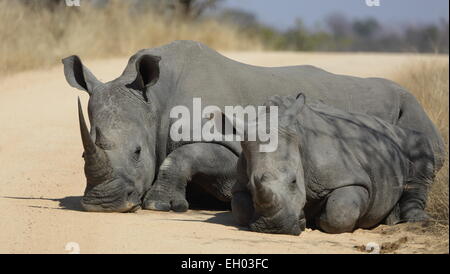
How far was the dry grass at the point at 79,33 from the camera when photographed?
19344 millimetres

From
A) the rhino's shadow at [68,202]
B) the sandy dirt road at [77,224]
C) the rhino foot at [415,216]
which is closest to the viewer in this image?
the sandy dirt road at [77,224]

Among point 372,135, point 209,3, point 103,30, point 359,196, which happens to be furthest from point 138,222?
point 209,3

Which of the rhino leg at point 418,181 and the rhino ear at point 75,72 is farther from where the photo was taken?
the rhino ear at point 75,72

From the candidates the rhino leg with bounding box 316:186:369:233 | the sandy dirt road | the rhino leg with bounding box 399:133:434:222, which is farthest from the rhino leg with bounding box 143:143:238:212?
the rhino leg with bounding box 399:133:434:222

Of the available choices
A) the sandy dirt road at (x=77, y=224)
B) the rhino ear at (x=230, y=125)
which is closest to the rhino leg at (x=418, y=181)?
the sandy dirt road at (x=77, y=224)

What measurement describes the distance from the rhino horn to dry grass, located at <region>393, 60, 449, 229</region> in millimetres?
3053

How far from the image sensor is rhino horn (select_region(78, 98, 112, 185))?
894 cm

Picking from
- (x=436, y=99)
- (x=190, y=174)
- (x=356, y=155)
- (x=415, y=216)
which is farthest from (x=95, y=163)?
(x=436, y=99)

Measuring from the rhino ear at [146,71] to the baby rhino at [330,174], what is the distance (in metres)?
1.60

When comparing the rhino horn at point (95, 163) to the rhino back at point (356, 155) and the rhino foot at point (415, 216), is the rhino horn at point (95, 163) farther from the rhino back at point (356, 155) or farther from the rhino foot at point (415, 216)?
the rhino foot at point (415, 216)

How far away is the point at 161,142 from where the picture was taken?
10273mm

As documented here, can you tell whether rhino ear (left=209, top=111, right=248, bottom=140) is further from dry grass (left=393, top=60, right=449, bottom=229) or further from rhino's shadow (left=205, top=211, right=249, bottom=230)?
dry grass (left=393, top=60, right=449, bottom=229)
